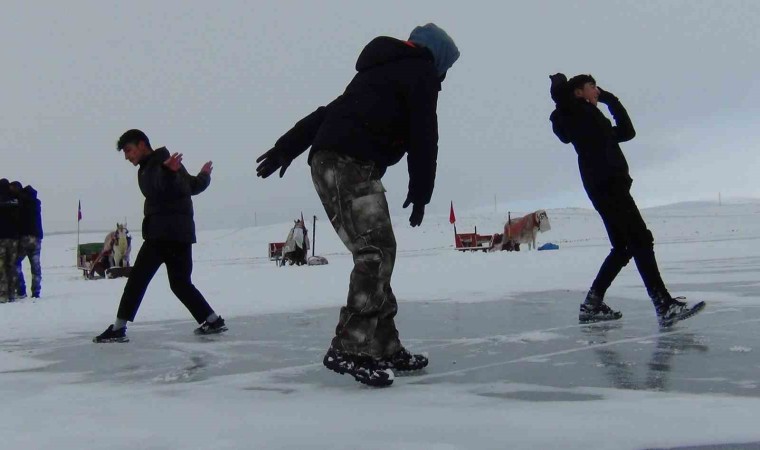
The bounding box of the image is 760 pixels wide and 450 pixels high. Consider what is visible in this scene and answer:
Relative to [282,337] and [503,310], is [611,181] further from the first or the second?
[282,337]

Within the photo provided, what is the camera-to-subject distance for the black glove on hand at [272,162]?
3.45 meters

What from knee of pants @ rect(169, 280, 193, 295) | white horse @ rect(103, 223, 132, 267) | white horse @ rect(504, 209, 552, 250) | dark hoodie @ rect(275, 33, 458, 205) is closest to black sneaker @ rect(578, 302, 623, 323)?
dark hoodie @ rect(275, 33, 458, 205)

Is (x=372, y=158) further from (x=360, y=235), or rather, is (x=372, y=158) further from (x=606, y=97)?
(x=606, y=97)

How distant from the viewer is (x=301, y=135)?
3.46 m

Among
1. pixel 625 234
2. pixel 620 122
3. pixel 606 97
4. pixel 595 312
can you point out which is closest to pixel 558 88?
pixel 606 97

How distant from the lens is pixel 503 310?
5.86 metres

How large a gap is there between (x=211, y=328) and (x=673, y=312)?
9.66 ft

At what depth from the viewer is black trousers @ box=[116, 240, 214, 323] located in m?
4.96

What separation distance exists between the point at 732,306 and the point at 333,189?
3.70 m

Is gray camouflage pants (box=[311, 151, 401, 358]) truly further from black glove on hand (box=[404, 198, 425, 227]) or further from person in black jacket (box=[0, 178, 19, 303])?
person in black jacket (box=[0, 178, 19, 303])

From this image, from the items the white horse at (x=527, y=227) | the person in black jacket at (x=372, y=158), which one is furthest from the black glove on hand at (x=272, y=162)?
the white horse at (x=527, y=227)

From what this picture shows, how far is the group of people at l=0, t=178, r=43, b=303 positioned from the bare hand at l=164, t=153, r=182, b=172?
18.8 ft

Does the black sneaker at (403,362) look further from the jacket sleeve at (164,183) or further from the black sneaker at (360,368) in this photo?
the jacket sleeve at (164,183)

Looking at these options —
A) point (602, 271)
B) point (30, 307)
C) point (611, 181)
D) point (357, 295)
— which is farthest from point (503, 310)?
point (30, 307)
